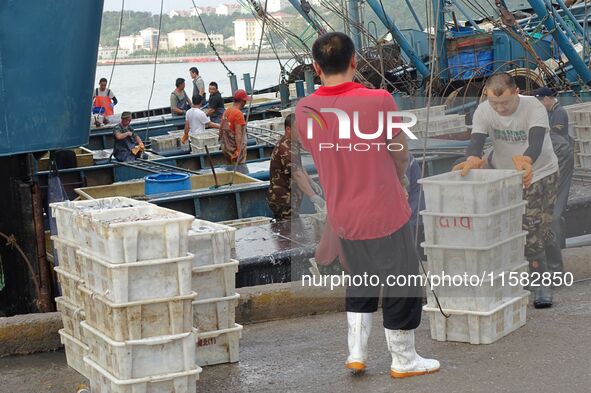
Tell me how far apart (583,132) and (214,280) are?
6.07m

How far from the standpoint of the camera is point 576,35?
23.0 m

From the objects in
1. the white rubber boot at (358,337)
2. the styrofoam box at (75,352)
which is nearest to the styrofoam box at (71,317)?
the styrofoam box at (75,352)

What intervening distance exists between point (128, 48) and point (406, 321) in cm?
8463

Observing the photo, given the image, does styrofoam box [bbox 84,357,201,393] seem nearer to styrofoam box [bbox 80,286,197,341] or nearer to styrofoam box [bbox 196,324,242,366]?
styrofoam box [bbox 80,286,197,341]

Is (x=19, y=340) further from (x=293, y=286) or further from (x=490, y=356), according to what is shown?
(x=490, y=356)

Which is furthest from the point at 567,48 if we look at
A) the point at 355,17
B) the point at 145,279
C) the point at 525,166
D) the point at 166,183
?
the point at 145,279

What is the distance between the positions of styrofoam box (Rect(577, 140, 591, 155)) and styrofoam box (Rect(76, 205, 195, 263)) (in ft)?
22.1

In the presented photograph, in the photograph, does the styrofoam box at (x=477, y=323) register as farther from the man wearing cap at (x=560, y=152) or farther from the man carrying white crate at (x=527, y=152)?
the man wearing cap at (x=560, y=152)

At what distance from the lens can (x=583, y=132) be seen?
1112cm

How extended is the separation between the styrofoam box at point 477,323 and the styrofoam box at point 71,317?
2.15 meters

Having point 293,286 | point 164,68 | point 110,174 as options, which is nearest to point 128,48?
point 164,68

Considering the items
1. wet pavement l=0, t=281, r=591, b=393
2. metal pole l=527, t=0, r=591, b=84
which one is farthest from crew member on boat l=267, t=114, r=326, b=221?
metal pole l=527, t=0, r=591, b=84

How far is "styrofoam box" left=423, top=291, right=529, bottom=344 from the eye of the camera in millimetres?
6391

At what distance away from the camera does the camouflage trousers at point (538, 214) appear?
720 centimetres
